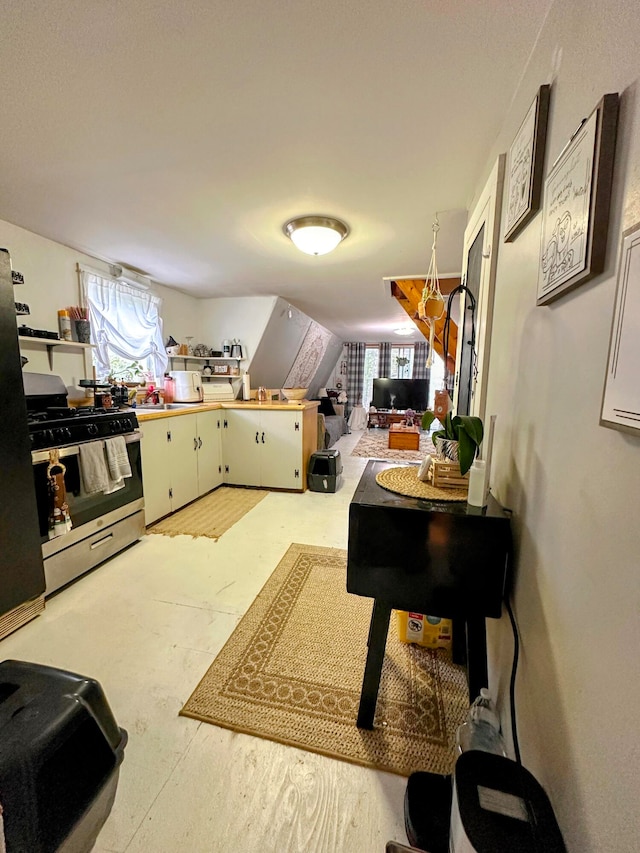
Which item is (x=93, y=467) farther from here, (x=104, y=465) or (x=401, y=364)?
(x=401, y=364)

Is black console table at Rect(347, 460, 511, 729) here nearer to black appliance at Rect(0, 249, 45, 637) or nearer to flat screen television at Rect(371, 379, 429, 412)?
black appliance at Rect(0, 249, 45, 637)

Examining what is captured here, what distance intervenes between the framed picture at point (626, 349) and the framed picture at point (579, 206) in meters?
0.09

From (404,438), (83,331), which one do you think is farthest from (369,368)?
(83,331)

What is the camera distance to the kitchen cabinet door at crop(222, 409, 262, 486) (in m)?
3.65

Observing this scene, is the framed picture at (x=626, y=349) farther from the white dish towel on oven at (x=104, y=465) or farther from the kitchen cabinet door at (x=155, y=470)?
the kitchen cabinet door at (x=155, y=470)

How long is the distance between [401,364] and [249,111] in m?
7.77

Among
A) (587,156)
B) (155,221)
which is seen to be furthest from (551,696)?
(155,221)

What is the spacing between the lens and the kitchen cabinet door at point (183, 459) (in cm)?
293

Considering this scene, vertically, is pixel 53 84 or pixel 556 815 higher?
pixel 53 84

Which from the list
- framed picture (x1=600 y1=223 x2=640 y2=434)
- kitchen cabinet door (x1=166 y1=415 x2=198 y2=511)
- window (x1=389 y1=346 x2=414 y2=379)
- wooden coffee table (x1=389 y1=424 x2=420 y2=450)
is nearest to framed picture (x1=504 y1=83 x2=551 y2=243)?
framed picture (x1=600 y1=223 x2=640 y2=434)

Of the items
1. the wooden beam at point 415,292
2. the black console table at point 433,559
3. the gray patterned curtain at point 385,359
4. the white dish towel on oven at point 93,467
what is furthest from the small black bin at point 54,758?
the gray patterned curtain at point 385,359

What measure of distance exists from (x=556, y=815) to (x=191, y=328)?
4623 millimetres

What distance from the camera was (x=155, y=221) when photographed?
86.7 inches

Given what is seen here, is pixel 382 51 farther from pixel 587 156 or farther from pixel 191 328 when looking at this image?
pixel 191 328
